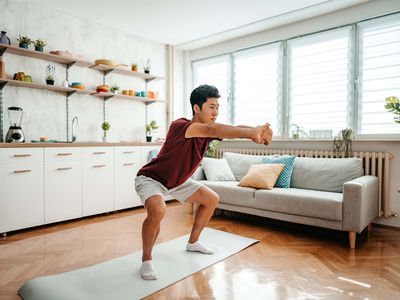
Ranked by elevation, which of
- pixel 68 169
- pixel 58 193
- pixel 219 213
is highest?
pixel 68 169

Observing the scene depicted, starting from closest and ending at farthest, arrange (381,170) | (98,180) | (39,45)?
1. (381,170)
2. (39,45)
3. (98,180)

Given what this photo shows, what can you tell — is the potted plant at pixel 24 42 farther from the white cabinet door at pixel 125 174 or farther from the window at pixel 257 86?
the window at pixel 257 86

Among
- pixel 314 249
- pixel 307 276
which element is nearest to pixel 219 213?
pixel 314 249

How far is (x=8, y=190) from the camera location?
3.00 m

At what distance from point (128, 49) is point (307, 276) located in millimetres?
4212

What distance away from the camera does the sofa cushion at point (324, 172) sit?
3178 millimetres

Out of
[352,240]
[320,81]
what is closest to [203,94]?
[352,240]

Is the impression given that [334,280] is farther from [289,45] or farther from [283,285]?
[289,45]

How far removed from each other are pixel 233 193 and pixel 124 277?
1.72 m

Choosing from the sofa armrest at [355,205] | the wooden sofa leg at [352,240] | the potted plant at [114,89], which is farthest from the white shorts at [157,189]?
the potted plant at [114,89]

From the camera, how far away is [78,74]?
4.16m

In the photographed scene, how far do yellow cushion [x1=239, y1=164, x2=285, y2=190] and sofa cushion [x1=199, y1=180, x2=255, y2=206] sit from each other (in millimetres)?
84

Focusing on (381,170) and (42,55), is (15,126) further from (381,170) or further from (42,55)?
(381,170)

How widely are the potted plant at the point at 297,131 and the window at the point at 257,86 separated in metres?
0.32
